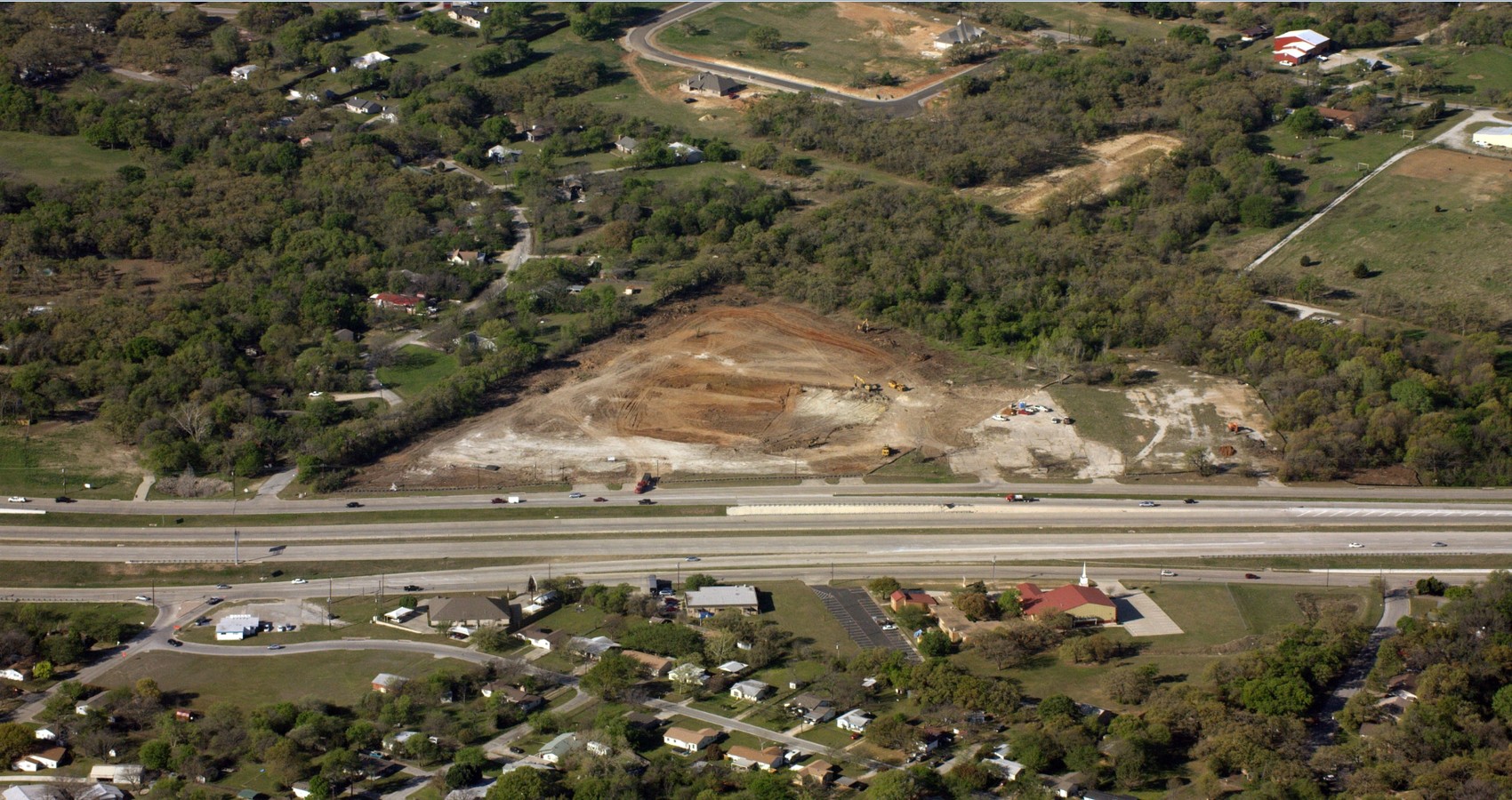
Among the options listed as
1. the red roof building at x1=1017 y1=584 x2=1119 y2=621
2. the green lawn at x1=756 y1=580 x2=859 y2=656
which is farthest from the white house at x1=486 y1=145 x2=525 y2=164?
the red roof building at x1=1017 y1=584 x2=1119 y2=621

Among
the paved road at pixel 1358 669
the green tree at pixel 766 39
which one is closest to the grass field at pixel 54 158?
the green tree at pixel 766 39

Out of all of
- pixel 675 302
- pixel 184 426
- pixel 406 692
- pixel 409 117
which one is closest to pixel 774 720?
pixel 406 692

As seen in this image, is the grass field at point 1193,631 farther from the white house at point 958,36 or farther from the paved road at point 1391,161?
the white house at point 958,36

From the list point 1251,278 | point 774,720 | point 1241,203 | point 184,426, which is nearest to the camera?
point 774,720

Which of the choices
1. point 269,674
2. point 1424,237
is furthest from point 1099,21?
point 269,674

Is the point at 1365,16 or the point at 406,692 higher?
the point at 1365,16

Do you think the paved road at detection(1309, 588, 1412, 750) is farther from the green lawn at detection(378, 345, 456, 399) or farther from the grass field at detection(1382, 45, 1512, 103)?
the grass field at detection(1382, 45, 1512, 103)

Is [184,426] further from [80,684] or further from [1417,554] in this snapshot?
[1417,554]
